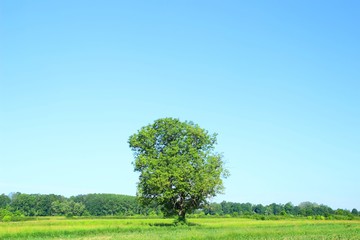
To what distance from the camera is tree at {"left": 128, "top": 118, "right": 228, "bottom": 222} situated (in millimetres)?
47906

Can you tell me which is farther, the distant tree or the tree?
the distant tree

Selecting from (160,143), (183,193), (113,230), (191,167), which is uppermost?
(160,143)

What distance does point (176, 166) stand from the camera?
4797 cm

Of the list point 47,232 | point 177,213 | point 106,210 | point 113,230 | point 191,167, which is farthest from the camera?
point 106,210

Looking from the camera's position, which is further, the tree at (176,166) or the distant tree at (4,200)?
the distant tree at (4,200)

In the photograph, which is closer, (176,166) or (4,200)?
(176,166)

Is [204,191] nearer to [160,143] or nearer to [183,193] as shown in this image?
[183,193]

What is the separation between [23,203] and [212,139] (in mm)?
120091

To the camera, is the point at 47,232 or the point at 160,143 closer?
the point at 47,232

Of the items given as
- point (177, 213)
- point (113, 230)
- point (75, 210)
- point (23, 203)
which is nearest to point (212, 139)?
point (177, 213)

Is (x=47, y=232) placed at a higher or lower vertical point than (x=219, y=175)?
lower

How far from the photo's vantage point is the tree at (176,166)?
47.9 metres

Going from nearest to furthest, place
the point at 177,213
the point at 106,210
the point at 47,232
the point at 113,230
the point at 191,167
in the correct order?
the point at 47,232 < the point at 113,230 < the point at 191,167 < the point at 177,213 < the point at 106,210

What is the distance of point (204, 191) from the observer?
4903cm
